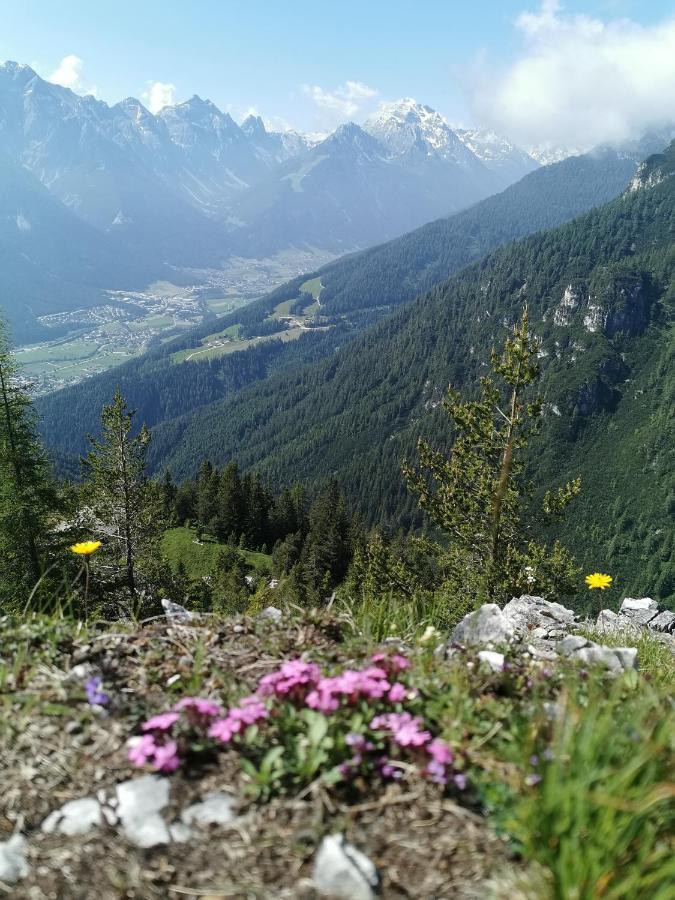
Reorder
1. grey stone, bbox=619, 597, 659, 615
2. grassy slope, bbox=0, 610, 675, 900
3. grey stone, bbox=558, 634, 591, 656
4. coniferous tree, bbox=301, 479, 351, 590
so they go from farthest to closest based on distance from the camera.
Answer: coniferous tree, bbox=301, 479, 351, 590
grey stone, bbox=619, 597, 659, 615
grey stone, bbox=558, 634, 591, 656
grassy slope, bbox=0, 610, 675, 900

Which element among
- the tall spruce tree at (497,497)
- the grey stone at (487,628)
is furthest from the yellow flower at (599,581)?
the tall spruce tree at (497,497)

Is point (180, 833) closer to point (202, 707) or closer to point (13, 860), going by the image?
point (202, 707)

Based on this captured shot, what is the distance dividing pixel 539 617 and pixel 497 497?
5832mm

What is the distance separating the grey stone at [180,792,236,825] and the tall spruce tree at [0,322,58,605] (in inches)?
701

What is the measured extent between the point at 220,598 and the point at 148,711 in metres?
38.9

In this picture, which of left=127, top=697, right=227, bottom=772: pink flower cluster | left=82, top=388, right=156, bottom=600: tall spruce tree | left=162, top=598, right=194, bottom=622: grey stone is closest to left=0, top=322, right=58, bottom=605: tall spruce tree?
left=82, top=388, right=156, bottom=600: tall spruce tree

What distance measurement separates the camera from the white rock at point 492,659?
3.86 meters

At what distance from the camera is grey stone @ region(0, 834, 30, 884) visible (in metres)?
2.39

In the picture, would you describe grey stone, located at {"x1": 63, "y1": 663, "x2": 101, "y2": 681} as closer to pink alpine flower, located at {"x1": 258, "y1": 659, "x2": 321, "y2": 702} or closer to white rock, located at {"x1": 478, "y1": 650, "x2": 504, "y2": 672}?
pink alpine flower, located at {"x1": 258, "y1": 659, "x2": 321, "y2": 702}

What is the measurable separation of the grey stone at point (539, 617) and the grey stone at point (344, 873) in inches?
280

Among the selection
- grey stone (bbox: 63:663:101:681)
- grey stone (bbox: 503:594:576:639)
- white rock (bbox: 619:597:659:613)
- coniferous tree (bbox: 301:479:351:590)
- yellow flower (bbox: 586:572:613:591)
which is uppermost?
grey stone (bbox: 63:663:101:681)

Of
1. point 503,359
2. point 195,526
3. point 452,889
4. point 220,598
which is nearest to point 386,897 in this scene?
point 452,889

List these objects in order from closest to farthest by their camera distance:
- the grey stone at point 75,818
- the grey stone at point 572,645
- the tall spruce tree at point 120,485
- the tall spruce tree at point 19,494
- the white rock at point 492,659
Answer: the grey stone at point 75,818, the white rock at point 492,659, the grey stone at point 572,645, the tall spruce tree at point 19,494, the tall spruce tree at point 120,485

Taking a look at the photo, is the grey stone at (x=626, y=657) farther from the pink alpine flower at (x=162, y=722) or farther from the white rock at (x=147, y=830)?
the white rock at (x=147, y=830)
